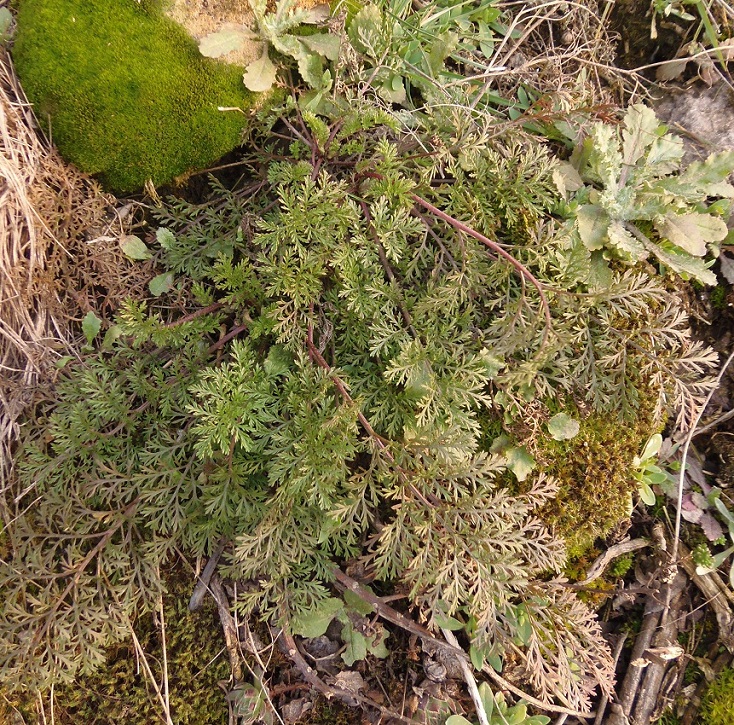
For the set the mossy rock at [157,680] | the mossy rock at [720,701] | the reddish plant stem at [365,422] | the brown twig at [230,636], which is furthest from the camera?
the mossy rock at [720,701]

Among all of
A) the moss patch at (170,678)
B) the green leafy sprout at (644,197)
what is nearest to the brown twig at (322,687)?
the moss patch at (170,678)

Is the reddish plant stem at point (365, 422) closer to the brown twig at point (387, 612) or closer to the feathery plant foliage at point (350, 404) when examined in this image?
the feathery plant foliage at point (350, 404)

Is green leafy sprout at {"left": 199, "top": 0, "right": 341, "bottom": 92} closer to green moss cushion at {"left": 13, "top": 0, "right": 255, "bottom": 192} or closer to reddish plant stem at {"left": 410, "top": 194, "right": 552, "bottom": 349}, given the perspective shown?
green moss cushion at {"left": 13, "top": 0, "right": 255, "bottom": 192}

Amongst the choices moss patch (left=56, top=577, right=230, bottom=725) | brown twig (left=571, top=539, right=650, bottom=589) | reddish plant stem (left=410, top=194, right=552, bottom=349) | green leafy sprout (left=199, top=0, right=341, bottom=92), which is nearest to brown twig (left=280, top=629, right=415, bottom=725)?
moss patch (left=56, top=577, right=230, bottom=725)

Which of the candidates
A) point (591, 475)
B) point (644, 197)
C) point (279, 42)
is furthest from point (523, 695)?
point (279, 42)

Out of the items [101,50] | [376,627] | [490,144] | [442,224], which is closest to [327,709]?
[376,627]

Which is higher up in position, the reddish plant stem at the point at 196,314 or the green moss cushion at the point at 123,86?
the green moss cushion at the point at 123,86

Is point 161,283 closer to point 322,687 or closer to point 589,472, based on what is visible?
point 322,687

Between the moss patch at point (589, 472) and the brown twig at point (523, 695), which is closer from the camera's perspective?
the brown twig at point (523, 695)
